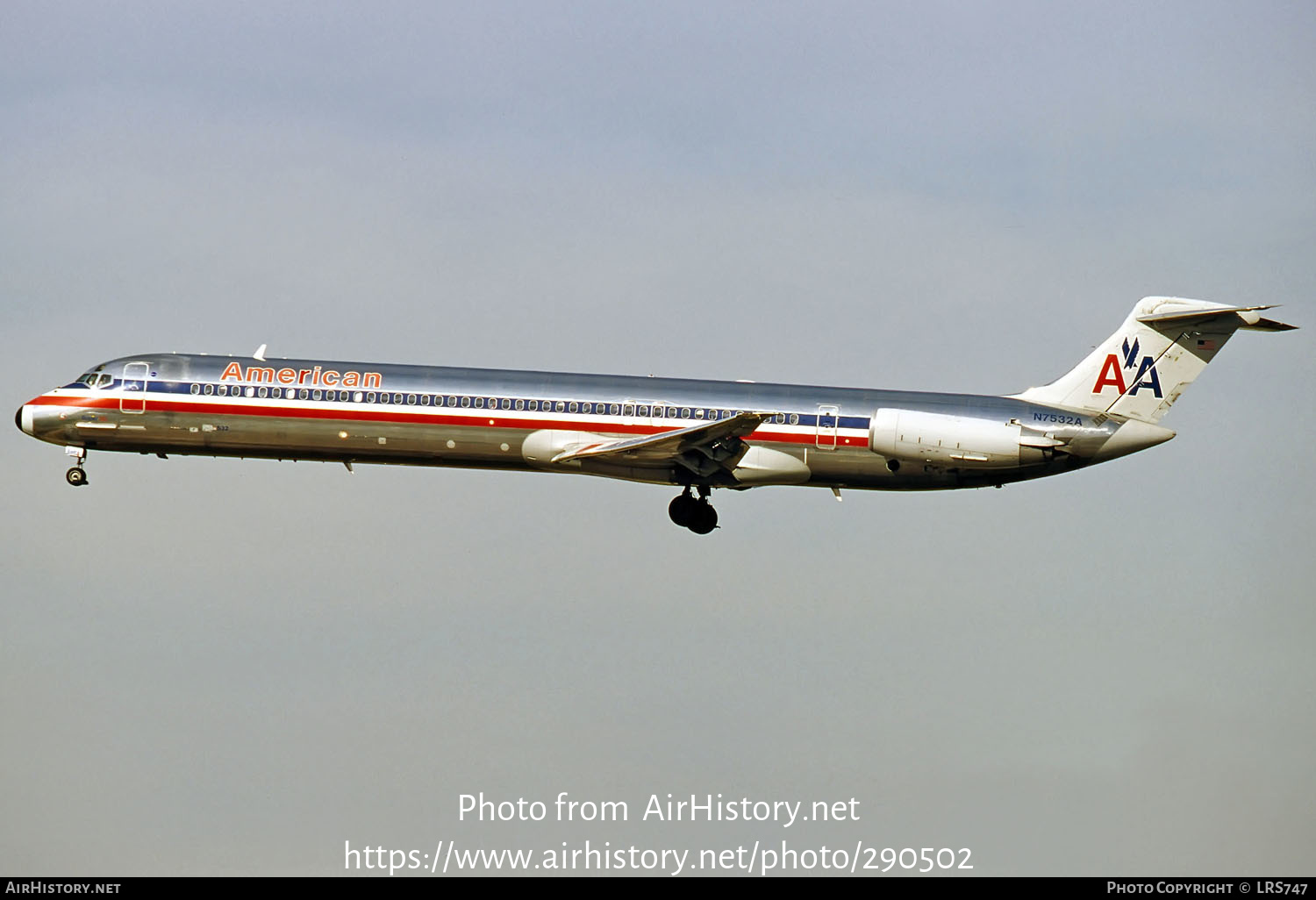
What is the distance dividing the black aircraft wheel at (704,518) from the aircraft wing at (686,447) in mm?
1818

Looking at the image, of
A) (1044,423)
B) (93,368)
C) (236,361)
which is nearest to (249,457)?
(236,361)

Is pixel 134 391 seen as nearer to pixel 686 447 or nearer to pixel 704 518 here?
pixel 686 447

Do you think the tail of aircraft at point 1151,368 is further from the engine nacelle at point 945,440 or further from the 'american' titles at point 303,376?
the 'american' titles at point 303,376

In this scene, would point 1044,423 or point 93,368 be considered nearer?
point 1044,423

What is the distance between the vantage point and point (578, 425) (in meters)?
39.6

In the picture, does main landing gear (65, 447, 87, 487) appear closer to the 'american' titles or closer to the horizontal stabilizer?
the 'american' titles

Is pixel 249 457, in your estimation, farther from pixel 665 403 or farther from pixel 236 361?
pixel 665 403

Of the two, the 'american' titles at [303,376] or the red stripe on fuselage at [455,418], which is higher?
the 'american' titles at [303,376]

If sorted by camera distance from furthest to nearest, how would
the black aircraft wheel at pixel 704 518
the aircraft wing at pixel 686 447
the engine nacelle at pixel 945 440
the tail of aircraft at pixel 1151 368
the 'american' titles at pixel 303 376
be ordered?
the black aircraft wheel at pixel 704 518
the 'american' titles at pixel 303 376
the tail of aircraft at pixel 1151 368
the aircraft wing at pixel 686 447
the engine nacelle at pixel 945 440

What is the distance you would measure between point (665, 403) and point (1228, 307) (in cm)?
1415

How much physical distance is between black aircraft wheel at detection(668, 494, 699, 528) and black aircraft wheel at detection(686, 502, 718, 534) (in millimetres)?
83

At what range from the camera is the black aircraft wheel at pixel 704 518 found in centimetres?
4134

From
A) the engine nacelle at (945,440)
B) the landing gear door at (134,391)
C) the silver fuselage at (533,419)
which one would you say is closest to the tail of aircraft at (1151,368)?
the silver fuselage at (533,419)

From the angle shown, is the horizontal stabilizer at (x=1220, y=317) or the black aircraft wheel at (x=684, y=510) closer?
the horizontal stabilizer at (x=1220, y=317)
